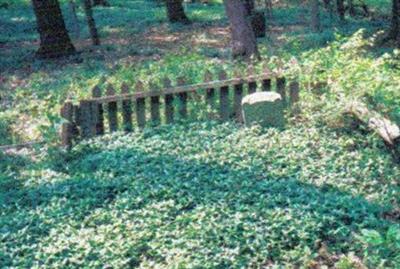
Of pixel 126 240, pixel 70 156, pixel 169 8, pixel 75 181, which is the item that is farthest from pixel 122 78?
pixel 169 8

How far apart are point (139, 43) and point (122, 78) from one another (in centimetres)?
777

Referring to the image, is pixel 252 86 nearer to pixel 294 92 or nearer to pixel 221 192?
pixel 294 92

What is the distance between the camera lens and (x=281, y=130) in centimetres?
783

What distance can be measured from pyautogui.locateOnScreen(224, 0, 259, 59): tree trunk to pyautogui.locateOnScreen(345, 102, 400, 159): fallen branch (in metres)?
6.08

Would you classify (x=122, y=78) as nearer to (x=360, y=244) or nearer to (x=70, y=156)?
(x=70, y=156)

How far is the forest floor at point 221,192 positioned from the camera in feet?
16.8

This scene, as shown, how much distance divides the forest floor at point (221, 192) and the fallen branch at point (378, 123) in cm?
13

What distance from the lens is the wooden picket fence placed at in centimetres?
812

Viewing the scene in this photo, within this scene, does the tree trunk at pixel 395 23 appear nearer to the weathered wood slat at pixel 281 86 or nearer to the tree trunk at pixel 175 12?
the weathered wood slat at pixel 281 86

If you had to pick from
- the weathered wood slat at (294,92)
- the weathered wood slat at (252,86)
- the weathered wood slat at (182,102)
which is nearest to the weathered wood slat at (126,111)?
the weathered wood slat at (182,102)

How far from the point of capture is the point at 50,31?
677 inches

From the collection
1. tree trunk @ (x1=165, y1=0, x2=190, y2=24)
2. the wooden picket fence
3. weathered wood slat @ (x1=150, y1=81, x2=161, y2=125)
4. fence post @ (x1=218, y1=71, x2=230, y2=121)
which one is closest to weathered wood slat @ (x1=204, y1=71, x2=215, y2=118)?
the wooden picket fence

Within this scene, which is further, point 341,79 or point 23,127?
point 23,127

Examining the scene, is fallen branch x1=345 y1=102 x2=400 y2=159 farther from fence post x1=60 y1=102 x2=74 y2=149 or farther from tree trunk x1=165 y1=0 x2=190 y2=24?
tree trunk x1=165 y1=0 x2=190 y2=24
